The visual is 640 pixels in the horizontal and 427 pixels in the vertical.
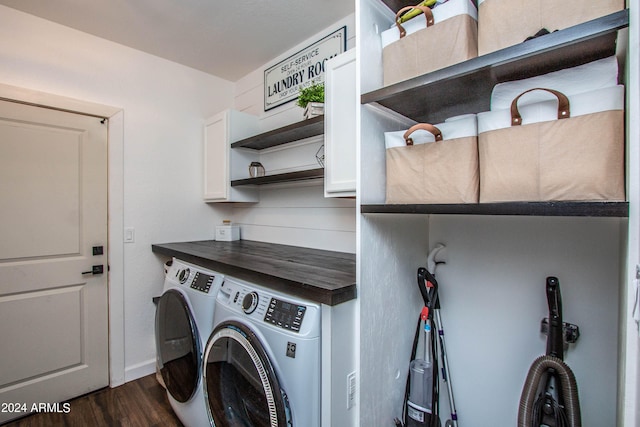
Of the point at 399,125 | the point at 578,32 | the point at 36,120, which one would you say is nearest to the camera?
the point at 578,32

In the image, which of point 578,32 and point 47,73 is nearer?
point 578,32

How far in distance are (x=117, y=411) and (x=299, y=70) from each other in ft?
9.22

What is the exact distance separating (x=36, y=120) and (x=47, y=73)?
363 millimetres

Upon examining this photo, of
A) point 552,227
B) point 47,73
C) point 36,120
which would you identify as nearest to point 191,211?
point 36,120

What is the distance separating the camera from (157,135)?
256 cm

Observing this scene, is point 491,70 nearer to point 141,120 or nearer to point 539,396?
point 539,396

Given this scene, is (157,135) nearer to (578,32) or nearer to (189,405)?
(189,405)

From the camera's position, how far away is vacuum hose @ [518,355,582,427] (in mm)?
1009

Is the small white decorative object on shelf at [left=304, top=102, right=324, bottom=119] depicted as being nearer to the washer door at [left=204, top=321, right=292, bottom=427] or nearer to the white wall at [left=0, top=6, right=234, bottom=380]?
the washer door at [left=204, top=321, right=292, bottom=427]

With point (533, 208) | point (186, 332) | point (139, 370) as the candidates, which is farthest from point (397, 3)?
point (139, 370)

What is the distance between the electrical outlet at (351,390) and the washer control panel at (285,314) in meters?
0.30

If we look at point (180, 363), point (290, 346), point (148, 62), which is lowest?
point (180, 363)

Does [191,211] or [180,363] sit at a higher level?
[191,211]

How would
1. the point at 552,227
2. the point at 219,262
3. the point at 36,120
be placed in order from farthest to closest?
the point at 36,120, the point at 219,262, the point at 552,227
